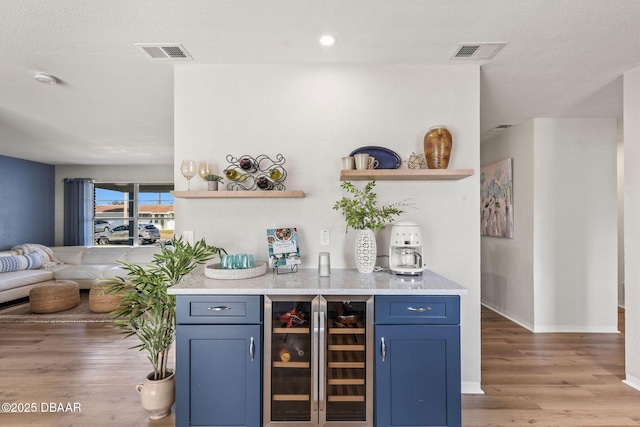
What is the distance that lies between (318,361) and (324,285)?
1.38 feet

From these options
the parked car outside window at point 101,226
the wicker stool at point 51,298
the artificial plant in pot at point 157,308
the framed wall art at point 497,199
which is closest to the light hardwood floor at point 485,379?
the artificial plant in pot at point 157,308

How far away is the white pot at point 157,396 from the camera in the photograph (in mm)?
2062

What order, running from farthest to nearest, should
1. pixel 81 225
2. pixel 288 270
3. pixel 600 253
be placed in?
pixel 81 225
pixel 600 253
pixel 288 270

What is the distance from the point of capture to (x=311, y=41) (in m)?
2.16

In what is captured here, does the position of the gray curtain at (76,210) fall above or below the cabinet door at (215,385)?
above

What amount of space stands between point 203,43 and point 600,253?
4.54 metres

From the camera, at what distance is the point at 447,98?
252cm

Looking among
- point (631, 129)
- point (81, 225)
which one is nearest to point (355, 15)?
point (631, 129)

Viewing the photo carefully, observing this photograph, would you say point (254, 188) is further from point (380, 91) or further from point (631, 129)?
point (631, 129)

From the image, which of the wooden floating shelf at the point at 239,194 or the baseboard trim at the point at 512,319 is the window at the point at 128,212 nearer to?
the wooden floating shelf at the point at 239,194

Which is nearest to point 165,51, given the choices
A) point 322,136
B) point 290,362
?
point 322,136

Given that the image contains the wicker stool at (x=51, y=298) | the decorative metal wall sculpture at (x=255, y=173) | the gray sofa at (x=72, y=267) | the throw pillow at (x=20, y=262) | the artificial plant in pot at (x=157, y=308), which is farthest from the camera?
the throw pillow at (x=20, y=262)

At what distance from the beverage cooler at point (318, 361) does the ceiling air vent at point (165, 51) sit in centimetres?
177

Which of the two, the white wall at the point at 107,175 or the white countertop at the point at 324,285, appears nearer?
the white countertop at the point at 324,285
